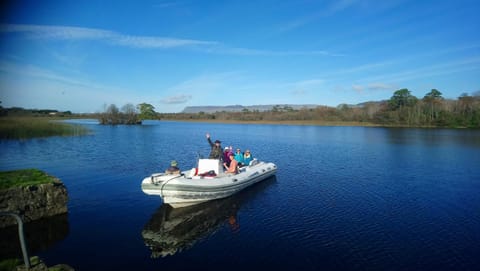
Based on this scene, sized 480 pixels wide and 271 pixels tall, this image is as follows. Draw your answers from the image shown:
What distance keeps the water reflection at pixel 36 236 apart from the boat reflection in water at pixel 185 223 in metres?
2.43

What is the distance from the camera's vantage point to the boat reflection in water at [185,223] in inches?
327

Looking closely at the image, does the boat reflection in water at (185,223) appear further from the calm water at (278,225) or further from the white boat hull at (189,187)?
the white boat hull at (189,187)

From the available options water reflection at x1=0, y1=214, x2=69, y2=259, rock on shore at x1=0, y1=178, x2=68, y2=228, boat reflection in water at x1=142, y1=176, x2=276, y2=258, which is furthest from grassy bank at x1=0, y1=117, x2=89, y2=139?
boat reflection in water at x1=142, y1=176, x2=276, y2=258

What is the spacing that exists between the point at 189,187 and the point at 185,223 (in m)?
1.36

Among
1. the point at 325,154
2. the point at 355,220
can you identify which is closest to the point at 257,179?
the point at 355,220

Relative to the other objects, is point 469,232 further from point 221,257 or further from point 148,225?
point 148,225

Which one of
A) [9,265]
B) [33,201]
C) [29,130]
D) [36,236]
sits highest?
[29,130]

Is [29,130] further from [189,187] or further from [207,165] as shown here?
[189,187]

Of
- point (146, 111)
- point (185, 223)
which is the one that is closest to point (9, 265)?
point (185, 223)

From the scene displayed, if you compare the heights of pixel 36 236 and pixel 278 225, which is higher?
pixel 36 236

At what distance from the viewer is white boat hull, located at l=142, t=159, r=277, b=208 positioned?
10.5 m

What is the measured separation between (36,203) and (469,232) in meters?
13.6

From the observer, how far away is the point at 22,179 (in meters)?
9.67

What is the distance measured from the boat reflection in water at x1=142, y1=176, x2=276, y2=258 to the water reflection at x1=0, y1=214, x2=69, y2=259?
243 centimetres
